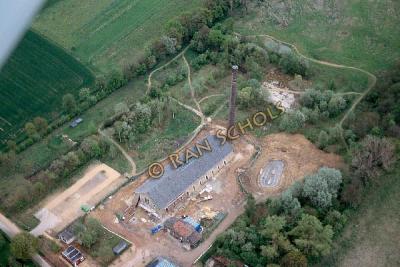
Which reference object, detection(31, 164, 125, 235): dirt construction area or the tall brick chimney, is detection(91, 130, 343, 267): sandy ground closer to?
detection(31, 164, 125, 235): dirt construction area

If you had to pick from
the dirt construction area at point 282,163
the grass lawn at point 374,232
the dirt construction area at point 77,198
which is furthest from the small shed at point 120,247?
the grass lawn at point 374,232

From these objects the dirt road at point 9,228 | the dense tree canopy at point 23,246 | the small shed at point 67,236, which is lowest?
the small shed at point 67,236

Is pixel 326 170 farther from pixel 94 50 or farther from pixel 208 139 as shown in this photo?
pixel 94 50

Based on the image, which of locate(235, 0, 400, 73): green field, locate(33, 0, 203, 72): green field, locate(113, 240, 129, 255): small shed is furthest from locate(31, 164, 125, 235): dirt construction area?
locate(235, 0, 400, 73): green field

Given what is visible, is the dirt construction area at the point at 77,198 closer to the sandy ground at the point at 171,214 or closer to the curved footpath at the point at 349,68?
the sandy ground at the point at 171,214

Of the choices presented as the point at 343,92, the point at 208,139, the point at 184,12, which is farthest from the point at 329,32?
the point at 208,139

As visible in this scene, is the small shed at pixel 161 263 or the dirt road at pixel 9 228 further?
the dirt road at pixel 9 228

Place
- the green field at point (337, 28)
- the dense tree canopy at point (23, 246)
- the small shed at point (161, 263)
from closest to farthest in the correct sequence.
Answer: the dense tree canopy at point (23, 246) < the small shed at point (161, 263) < the green field at point (337, 28)

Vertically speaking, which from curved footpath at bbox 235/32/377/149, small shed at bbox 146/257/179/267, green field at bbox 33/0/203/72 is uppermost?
green field at bbox 33/0/203/72
